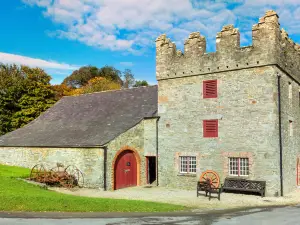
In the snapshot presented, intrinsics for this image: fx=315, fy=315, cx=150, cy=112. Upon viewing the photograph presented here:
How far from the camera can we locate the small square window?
65.2ft

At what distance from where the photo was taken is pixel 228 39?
19516 millimetres

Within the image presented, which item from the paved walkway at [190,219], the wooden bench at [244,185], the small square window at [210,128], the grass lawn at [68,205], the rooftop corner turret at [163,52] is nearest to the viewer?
the paved walkway at [190,219]

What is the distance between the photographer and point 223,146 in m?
19.5

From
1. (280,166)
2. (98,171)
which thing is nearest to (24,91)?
(98,171)

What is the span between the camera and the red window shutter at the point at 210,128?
1988cm

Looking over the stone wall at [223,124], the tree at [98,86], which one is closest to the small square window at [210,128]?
the stone wall at [223,124]

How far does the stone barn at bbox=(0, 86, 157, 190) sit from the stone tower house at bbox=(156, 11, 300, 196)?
168cm

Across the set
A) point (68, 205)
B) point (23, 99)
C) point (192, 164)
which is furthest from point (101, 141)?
point (23, 99)

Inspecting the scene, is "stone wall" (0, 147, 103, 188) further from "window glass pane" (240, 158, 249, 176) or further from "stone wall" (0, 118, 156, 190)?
"window glass pane" (240, 158, 249, 176)

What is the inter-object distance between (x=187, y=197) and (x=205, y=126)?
16.1ft

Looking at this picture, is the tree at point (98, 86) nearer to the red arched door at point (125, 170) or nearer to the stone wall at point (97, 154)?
the stone wall at point (97, 154)

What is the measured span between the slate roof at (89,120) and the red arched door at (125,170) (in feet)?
5.77

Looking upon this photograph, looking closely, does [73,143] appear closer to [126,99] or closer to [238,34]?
[126,99]

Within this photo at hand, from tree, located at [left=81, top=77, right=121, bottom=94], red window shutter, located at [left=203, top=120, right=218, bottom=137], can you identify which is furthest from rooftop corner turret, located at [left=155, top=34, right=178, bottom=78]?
tree, located at [left=81, top=77, right=121, bottom=94]
